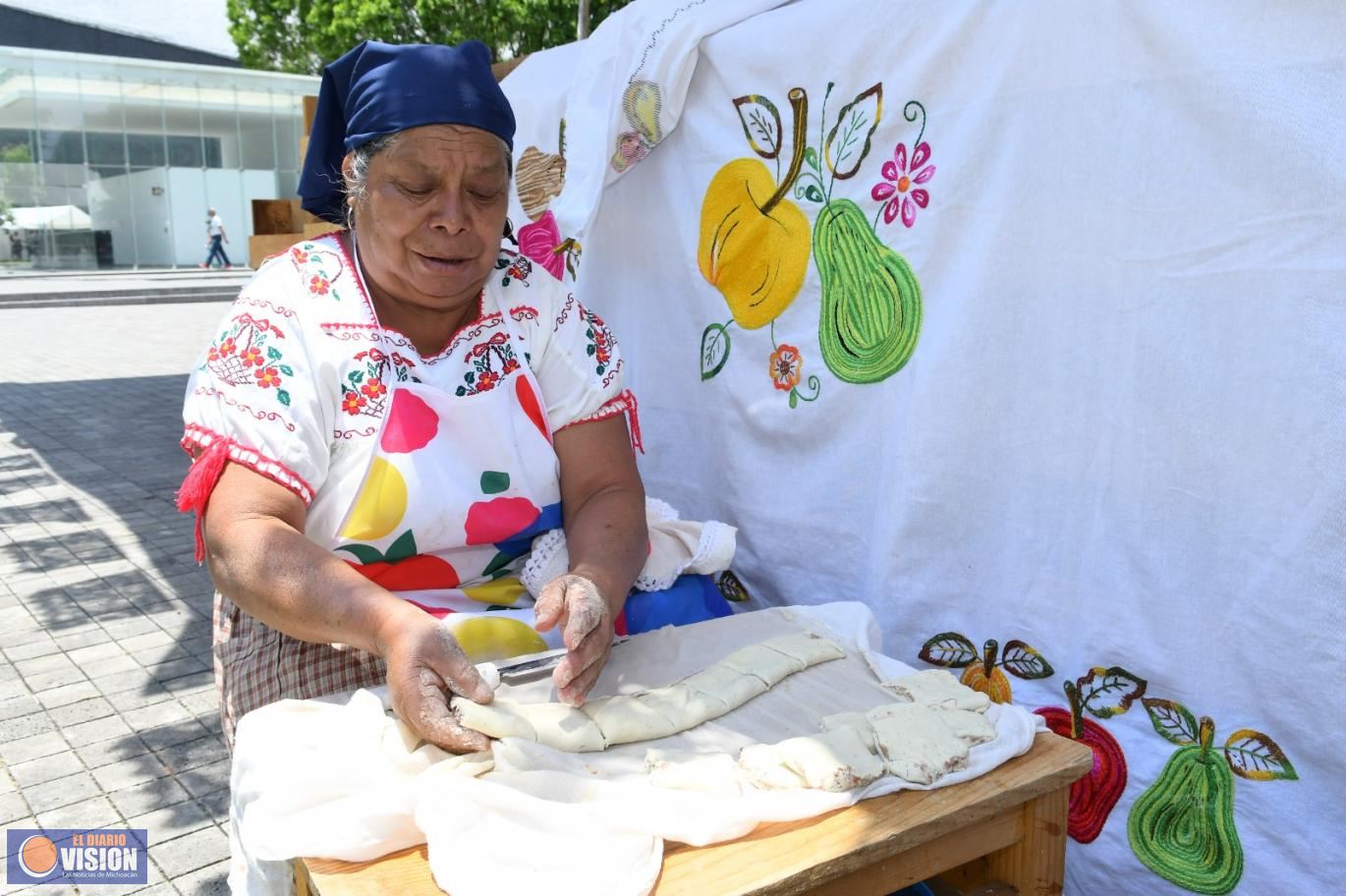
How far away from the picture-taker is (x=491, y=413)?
1929mm

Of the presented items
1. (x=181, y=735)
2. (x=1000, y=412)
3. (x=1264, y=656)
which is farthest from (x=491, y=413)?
(x=181, y=735)

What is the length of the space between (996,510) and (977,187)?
0.61 meters

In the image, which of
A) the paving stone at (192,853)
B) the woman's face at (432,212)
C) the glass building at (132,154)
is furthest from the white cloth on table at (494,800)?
the glass building at (132,154)

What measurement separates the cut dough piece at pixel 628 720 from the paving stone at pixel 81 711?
2112mm

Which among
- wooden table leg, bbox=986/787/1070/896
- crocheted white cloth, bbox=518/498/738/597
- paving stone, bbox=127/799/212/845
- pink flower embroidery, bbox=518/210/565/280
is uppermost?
pink flower embroidery, bbox=518/210/565/280

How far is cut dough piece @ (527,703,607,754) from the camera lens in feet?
4.80

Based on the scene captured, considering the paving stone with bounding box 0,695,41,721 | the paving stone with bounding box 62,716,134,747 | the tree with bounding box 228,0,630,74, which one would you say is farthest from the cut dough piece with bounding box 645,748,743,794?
the tree with bounding box 228,0,630,74

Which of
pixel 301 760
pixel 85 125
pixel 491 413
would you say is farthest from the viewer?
pixel 85 125

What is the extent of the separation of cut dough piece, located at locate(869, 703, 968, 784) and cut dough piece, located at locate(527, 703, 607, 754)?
390 millimetres

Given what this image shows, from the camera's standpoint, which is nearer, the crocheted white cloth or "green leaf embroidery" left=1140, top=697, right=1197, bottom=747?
"green leaf embroidery" left=1140, top=697, right=1197, bottom=747

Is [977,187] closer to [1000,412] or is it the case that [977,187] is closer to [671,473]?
[1000,412]

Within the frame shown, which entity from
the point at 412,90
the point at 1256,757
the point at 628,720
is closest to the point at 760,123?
the point at 412,90

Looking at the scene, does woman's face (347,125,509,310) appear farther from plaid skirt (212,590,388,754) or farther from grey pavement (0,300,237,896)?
grey pavement (0,300,237,896)

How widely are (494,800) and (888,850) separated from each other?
0.48 metres
